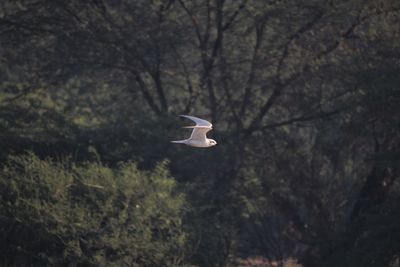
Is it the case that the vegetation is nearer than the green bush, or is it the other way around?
the green bush

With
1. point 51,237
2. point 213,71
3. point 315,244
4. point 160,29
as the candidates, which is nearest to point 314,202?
point 315,244

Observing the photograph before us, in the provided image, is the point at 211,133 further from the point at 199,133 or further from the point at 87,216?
the point at 199,133

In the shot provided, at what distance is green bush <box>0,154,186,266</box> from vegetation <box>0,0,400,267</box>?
3 centimetres

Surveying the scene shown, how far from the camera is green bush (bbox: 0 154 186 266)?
1430 centimetres

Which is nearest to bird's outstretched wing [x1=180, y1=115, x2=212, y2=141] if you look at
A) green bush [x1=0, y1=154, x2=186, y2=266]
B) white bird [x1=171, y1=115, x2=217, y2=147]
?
white bird [x1=171, y1=115, x2=217, y2=147]

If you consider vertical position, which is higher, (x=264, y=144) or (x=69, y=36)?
(x=69, y=36)

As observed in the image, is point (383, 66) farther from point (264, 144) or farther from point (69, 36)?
point (69, 36)

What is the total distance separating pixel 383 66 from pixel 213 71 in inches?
168

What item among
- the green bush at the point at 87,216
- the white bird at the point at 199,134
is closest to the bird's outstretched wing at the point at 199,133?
the white bird at the point at 199,134

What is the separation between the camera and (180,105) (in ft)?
66.3

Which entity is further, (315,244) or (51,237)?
(315,244)

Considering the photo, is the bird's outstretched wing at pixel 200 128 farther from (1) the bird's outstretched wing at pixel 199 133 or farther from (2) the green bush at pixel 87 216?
(2) the green bush at pixel 87 216

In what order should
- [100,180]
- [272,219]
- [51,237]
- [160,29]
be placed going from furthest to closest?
1. [272,219]
2. [160,29]
3. [100,180]
4. [51,237]

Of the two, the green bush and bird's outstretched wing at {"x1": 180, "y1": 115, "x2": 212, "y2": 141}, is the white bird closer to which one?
bird's outstretched wing at {"x1": 180, "y1": 115, "x2": 212, "y2": 141}
